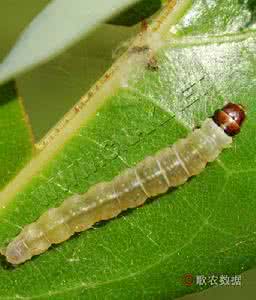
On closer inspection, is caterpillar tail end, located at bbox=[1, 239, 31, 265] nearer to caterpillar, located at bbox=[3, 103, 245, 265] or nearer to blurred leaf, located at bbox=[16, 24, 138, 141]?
caterpillar, located at bbox=[3, 103, 245, 265]

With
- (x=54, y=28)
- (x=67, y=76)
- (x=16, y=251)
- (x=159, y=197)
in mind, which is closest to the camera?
(x=54, y=28)

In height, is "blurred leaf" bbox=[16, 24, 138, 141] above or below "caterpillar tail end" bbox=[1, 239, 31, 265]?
above

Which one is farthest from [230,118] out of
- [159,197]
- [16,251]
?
[16,251]

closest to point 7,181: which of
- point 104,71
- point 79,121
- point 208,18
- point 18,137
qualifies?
point 18,137

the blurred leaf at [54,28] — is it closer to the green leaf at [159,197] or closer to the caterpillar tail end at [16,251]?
the green leaf at [159,197]

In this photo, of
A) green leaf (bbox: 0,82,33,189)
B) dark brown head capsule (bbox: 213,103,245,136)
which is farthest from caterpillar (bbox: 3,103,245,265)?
green leaf (bbox: 0,82,33,189)

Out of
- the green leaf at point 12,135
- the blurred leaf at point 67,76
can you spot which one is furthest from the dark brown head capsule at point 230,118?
the green leaf at point 12,135

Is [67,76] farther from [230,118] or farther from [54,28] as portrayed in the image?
[230,118]

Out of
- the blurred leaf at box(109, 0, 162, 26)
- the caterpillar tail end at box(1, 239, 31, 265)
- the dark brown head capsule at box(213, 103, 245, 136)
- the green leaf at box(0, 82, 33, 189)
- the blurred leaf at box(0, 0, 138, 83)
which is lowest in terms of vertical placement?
the caterpillar tail end at box(1, 239, 31, 265)
